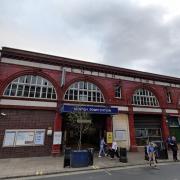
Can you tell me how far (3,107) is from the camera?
14.7m

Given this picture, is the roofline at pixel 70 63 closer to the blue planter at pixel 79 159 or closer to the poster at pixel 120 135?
the poster at pixel 120 135

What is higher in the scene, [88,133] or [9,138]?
[88,133]

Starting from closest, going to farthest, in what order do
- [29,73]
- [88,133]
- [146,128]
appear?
[29,73] → [88,133] → [146,128]

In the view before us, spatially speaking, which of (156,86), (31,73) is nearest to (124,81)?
(156,86)

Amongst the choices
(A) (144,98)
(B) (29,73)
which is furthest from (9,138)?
(A) (144,98)

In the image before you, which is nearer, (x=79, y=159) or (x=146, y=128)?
(x=79, y=159)

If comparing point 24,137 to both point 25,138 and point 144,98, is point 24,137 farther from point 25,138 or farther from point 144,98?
point 144,98

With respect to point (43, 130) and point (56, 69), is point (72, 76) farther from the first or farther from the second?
point (43, 130)

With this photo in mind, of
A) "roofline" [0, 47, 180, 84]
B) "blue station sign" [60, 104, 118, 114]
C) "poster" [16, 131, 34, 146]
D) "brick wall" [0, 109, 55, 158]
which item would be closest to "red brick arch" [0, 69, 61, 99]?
"roofline" [0, 47, 180, 84]

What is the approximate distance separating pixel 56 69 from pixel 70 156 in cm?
956

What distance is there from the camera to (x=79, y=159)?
11.4m

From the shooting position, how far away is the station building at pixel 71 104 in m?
15.0

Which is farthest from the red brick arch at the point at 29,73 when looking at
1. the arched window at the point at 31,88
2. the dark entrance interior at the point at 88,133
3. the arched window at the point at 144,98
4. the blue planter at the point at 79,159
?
the arched window at the point at 144,98

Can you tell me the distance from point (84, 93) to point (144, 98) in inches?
336
